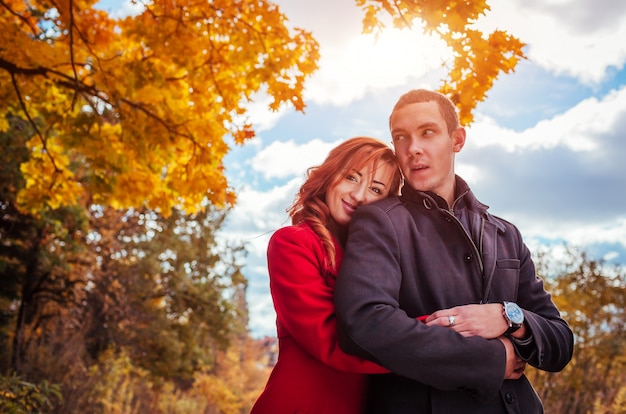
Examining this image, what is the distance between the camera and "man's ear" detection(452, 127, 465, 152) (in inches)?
95.8

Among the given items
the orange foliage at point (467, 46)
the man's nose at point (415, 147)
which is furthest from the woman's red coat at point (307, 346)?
the orange foliage at point (467, 46)

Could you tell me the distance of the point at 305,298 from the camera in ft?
6.66

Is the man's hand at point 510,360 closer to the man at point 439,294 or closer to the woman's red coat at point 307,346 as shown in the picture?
the man at point 439,294

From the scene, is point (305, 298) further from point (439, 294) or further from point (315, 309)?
point (439, 294)

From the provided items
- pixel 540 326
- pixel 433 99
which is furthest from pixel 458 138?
pixel 540 326

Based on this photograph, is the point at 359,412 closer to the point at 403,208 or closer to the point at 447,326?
the point at 447,326

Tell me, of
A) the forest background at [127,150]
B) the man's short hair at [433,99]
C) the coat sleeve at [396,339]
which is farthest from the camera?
the forest background at [127,150]

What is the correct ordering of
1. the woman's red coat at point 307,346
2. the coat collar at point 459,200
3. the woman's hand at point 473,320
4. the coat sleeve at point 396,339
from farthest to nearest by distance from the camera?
the coat collar at point 459,200 < the woman's red coat at point 307,346 < the woman's hand at point 473,320 < the coat sleeve at point 396,339

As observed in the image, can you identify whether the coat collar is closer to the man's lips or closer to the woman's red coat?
the man's lips

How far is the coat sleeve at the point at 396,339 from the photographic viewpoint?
177cm

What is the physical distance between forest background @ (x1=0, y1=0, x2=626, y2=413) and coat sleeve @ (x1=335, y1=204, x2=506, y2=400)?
2.34m

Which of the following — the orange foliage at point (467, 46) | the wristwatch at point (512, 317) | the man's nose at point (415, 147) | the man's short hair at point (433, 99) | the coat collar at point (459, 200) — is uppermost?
the orange foliage at point (467, 46)

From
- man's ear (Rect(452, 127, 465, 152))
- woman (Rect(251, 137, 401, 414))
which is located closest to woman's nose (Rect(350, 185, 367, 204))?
woman (Rect(251, 137, 401, 414))

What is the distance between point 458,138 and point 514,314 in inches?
32.0
